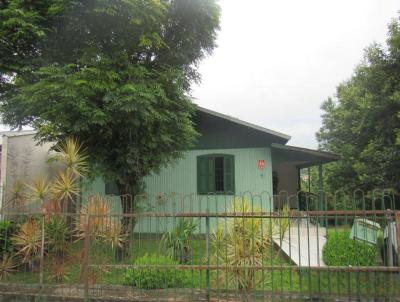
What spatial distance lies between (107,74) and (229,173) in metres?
Result: 5.69

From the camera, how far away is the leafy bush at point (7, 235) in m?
7.07

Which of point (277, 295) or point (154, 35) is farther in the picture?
point (154, 35)

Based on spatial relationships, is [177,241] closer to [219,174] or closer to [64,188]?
[64,188]

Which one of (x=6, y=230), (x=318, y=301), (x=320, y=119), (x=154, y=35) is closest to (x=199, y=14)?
(x=154, y=35)

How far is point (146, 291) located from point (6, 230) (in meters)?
3.26

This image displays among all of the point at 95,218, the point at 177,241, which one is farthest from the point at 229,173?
the point at 95,218

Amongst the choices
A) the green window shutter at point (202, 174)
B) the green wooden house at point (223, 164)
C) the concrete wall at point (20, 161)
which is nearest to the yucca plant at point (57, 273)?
the concrete wall at point (20, 161)

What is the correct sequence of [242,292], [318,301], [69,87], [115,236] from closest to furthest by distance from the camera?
[318,301], [242,292], [115,236], [69,87]

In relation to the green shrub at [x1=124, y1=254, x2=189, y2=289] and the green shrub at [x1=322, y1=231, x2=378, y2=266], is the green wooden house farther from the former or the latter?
the green shrub at [x1=124, y1=254, x2=189, y2=289]

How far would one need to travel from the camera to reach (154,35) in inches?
325

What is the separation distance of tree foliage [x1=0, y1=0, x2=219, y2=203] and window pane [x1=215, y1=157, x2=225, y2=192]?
8.58 feet

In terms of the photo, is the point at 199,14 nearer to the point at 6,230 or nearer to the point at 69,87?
the point at 69,87

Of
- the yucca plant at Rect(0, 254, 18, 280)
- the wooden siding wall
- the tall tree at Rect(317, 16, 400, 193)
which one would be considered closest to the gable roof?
the wooden siding wall

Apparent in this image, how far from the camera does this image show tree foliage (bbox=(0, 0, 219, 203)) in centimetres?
770
